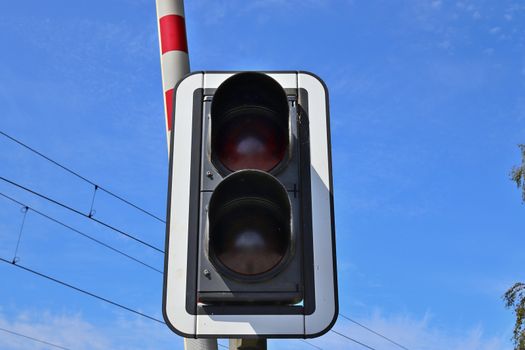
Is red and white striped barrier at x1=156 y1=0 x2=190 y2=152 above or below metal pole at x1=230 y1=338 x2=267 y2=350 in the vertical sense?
above

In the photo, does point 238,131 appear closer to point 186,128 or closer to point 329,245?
point 186,128

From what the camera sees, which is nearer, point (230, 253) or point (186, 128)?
point (230, 253)

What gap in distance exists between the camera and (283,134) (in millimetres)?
2205

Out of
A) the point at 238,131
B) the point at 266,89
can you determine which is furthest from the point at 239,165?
the point at 266,89

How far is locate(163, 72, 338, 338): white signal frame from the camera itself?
1974mm

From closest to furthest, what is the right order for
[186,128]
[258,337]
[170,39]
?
[258,337] → [186,128] → [170,39]

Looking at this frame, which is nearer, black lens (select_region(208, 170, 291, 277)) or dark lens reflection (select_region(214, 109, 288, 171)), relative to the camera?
black lens (select_region(208, 170, 291, 277))

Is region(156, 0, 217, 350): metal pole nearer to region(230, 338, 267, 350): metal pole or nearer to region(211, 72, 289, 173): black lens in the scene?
region(211, 72, 289, 173): black lens

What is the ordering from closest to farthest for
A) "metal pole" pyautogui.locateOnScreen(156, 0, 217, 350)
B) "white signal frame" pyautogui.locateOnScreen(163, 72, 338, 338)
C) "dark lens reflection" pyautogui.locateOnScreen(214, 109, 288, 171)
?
"white signal frame" pyautogui.locateOnScreen(163, 72, 338, 338) < "dark lens reflection" pyautogui.locateOnScreen(214, 109, 288, 171) < "metal pole" pyautogui.locateOnScreen(156, 0, 217, 350)

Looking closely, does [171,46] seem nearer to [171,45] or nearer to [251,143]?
[171,45]

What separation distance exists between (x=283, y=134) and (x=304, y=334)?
0.64 metres

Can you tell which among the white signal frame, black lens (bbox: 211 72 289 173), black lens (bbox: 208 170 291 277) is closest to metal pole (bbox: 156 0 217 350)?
the white signal frame

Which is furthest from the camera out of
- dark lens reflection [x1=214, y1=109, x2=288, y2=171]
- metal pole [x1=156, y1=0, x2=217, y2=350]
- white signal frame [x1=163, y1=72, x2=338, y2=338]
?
metal pole [x1=156, y1=0, x2=217, y2=350]

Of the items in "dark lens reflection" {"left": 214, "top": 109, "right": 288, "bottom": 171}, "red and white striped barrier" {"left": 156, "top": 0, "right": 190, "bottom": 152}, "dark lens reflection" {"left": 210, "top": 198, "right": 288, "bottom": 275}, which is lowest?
"dark lens reflection" {"left": 210, "top": 198, "right": 288, "bottom": 275}
